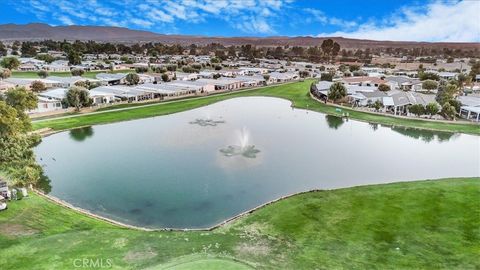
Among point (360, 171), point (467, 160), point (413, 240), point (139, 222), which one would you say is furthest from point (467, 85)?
point (139, 222)

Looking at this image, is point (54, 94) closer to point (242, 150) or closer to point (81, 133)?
point (81, 133)

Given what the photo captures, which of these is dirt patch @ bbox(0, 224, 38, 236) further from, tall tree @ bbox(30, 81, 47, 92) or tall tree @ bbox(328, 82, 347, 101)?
tall tree @ bbox(328, 82, 347, 101)

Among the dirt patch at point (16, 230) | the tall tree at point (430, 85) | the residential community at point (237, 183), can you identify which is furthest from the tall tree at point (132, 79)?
the dirt patch at point (16, 230)

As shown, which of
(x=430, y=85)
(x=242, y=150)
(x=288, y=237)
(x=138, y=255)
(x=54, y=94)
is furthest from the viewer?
(x=430, y=85)

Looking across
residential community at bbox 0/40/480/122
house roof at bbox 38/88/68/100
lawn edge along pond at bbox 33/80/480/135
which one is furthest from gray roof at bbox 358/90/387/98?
house roof at bbox 38/88/68/100

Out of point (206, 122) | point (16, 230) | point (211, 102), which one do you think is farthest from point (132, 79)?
point (16, 230)

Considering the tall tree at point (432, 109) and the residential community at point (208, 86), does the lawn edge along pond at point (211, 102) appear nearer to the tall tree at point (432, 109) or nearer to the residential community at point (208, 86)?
the tall tree at point (432, 109)
